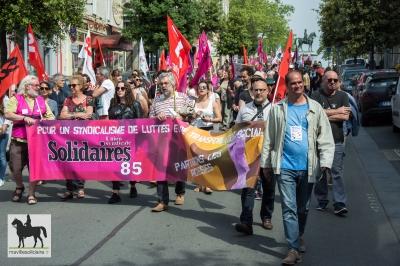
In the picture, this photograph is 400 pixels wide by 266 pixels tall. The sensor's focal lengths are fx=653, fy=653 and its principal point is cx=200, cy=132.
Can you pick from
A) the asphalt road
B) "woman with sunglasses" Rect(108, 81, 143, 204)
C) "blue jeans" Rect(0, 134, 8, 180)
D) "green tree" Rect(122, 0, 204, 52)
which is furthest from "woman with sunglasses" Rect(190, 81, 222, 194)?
"green tree" Rect(122, 0, 204, 52)

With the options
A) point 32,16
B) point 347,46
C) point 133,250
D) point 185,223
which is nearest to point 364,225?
point 185,223

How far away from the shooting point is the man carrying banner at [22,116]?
927cm

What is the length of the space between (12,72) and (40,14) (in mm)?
7841

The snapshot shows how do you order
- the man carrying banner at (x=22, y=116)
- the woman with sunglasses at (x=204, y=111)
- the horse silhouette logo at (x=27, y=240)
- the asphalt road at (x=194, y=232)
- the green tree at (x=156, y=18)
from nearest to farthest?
the asphalt road at (x=194, y=232) → the horse silhouette logo at (x=27, y=240) → the man carrying banner at (x=22, y=116) → the woman with sunglasses at (x=204, y=111) → the green tree at (x=156, y=18)

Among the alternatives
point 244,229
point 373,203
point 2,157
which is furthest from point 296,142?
point 2,157

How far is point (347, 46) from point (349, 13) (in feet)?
8.30

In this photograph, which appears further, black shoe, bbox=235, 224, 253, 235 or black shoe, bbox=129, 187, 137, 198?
black shoe, bbox=129, 187, 137, 198

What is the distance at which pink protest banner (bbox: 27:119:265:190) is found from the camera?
880cm

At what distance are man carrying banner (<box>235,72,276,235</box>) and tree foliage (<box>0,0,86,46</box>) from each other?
35.3 feet

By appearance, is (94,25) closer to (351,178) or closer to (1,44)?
(1,44)

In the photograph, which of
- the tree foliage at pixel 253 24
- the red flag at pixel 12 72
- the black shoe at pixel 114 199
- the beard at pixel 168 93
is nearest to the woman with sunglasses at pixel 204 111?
the beard at pixel 168 93

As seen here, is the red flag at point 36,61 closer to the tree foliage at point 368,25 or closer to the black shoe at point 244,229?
the black shoe at point 244,229

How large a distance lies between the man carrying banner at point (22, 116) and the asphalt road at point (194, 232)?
0.32m

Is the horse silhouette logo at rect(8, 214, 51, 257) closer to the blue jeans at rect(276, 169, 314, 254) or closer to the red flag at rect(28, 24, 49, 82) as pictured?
the blue jeans at rect(276, 169, 314, 254)
